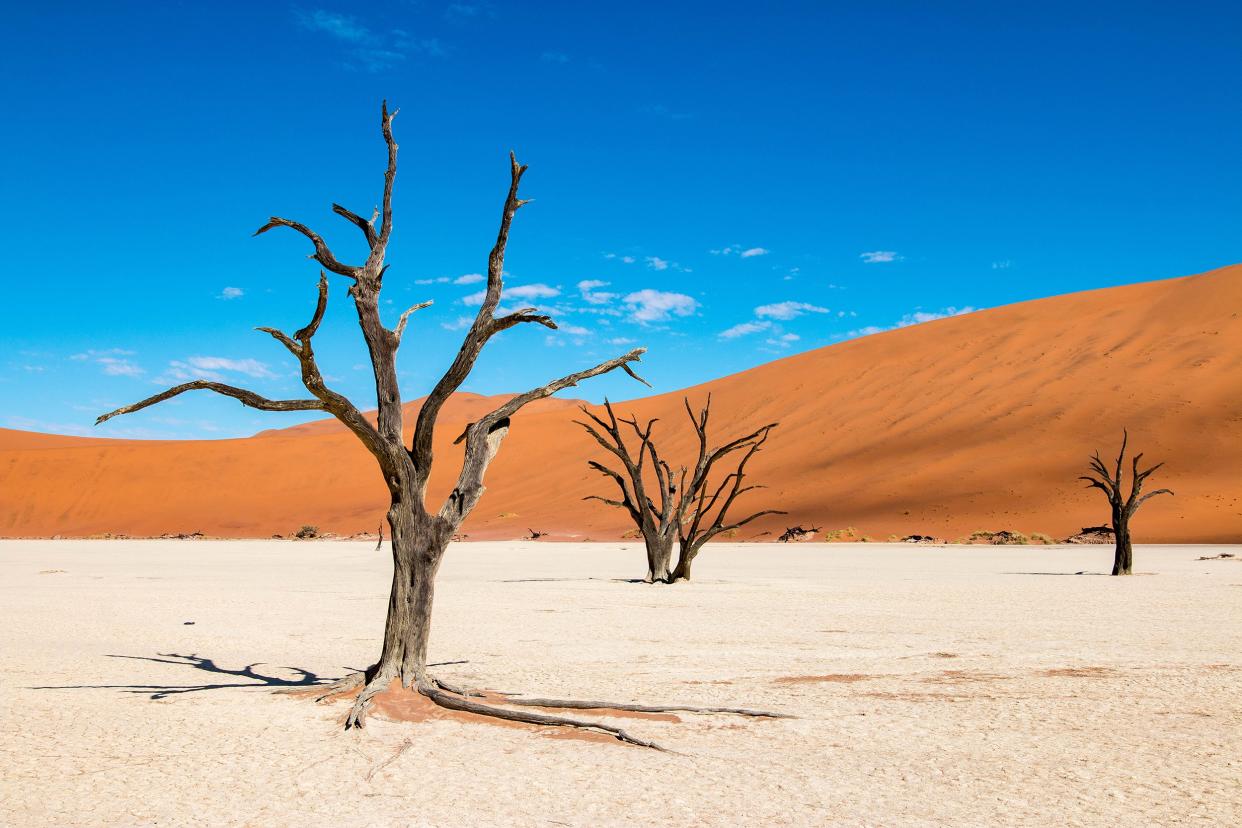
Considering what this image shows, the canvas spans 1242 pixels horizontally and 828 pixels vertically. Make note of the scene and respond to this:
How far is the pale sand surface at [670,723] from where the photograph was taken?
4.36 metres

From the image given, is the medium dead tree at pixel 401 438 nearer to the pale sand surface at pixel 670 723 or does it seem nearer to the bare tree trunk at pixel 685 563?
the pale sand surface at pixel 670 723

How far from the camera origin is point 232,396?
6.19 meters

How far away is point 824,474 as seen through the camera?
1758 inches

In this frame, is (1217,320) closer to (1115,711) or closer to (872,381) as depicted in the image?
(872,381)

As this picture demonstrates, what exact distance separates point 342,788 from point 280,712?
1818 mm

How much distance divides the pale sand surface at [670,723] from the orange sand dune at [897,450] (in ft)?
76.6

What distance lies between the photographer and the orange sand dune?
3575 centimetres

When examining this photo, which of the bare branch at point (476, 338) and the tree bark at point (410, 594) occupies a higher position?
the bare branch at point (476, 338)

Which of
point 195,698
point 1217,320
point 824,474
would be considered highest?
point 1217,320

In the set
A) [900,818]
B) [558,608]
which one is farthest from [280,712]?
[558,608]

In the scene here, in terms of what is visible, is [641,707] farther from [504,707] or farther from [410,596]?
[410,596]

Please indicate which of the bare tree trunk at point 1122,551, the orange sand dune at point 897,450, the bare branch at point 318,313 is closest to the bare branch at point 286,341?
the bare branch at point 318,313

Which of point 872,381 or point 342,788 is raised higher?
point 872,381

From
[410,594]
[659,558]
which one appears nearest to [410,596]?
[410,594]
